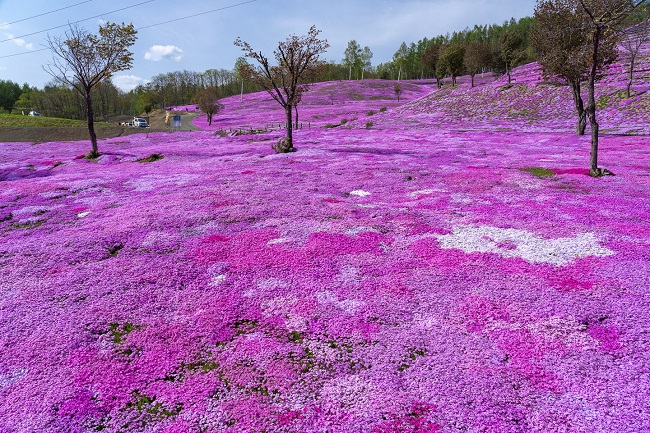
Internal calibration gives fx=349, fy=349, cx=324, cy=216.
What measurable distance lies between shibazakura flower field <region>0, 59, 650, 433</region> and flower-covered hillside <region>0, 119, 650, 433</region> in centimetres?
4

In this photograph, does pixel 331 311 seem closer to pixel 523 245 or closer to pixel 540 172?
pixel 523 245

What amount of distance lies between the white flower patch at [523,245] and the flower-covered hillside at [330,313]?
0.07 meters

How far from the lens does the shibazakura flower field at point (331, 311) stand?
14.5ft

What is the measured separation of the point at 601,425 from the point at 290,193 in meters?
12.8

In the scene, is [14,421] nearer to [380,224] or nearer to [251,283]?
[251,283]

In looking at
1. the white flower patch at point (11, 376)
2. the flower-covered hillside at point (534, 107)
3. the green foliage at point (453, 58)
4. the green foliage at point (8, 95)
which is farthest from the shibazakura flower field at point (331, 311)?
the green foliage at point (8, 95)

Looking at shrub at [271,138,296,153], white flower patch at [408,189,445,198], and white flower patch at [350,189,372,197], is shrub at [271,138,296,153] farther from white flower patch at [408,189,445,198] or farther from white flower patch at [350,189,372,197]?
white flower patch at [408,189,445,198]

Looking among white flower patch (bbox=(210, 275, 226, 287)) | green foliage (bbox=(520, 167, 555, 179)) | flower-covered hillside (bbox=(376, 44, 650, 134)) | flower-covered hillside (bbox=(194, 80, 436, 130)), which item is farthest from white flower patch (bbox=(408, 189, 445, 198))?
flower-covered hillside (bbox=(194, 80, 436, 130))

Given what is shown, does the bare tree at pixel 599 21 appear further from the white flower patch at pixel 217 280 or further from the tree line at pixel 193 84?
the tree line at pixel 193 84

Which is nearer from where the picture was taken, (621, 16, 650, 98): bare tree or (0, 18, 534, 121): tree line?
(621, 16, 650, 98): bare tree

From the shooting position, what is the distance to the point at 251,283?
25.1 ft

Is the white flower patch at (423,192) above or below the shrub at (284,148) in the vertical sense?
below

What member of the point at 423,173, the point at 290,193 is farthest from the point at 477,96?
the point at 290,193

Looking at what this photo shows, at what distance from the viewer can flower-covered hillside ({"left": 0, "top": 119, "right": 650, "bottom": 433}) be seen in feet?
14.5
